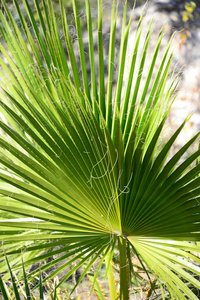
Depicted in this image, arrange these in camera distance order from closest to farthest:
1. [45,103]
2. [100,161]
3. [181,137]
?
[100,161]
[45,103]
[181,137]

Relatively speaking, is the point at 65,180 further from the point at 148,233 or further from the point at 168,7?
the point at 168,7

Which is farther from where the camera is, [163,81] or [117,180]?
[163,81]

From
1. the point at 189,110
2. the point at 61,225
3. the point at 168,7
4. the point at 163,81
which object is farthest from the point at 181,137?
the point at 61,225

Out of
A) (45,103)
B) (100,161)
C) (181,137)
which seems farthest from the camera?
(181,137)

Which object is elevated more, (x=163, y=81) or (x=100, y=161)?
(x=163, y=81)

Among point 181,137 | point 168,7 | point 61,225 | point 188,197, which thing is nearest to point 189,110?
point 181,137

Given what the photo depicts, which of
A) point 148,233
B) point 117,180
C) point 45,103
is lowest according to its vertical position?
point 148,233

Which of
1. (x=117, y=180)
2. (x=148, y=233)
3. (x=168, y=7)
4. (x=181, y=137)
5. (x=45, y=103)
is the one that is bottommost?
(x=148, y=233)

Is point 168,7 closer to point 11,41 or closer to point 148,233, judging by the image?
point 11,41

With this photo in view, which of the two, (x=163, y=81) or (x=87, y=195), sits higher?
(x=163, y=81)
